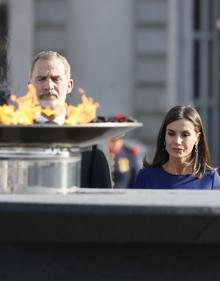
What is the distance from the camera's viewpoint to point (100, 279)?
11.0 feet

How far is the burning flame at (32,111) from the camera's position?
11.7 feet

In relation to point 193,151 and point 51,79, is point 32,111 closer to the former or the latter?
point 51,79

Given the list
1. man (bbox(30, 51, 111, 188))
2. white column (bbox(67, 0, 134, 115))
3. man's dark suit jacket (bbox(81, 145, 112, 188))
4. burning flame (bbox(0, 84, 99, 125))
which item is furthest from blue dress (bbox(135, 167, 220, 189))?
white column (bbox(67, 0, 134, 115))

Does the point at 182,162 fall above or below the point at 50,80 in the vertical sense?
below

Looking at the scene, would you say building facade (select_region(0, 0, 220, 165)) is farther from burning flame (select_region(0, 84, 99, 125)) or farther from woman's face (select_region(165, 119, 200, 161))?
burning flame (select_region(0, 84, 99, 125))

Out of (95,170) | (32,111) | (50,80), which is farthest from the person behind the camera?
(95,170)

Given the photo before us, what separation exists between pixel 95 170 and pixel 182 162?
0.36 m

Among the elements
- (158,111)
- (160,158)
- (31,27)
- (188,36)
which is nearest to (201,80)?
(188,36)

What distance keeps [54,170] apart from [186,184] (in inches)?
37.2

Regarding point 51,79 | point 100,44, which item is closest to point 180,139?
point 51,79

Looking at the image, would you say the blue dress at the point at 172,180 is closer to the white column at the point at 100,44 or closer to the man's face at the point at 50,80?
the man's face at the point at 50,80

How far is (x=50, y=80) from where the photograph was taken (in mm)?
4102

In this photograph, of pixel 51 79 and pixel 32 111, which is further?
pixel 51 79

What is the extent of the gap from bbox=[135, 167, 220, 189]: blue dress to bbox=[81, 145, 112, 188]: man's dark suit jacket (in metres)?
0.14
